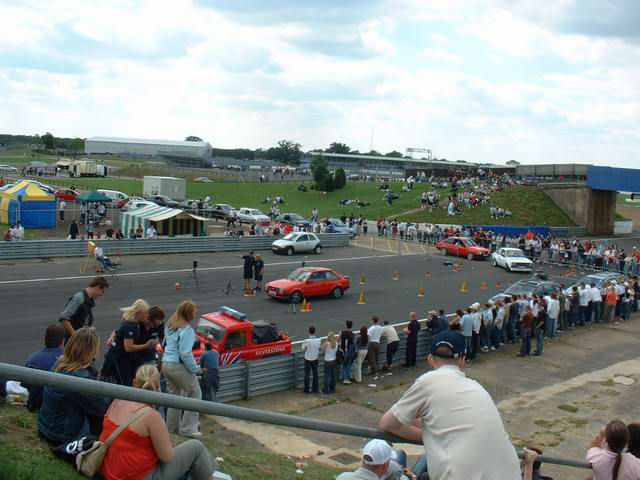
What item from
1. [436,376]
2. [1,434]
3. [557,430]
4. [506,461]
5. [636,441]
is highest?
[436,376]

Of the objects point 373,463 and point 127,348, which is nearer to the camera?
point 373,463

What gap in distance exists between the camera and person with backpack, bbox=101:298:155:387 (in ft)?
28.3

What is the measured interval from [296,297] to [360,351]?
364 inches

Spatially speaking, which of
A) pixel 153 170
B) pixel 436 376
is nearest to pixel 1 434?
pixel 436 376

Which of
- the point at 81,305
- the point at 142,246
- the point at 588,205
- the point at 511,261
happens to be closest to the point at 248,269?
the point at 142,246

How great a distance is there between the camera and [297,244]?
132ft

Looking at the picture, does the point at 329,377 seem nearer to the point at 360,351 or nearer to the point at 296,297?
the point at 360,351

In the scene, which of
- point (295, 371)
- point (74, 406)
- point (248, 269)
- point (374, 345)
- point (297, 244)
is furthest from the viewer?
point (297, 244)

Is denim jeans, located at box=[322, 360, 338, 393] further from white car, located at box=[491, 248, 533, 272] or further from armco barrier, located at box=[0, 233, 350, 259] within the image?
white car, located at box=[491, 248, 533, 272]

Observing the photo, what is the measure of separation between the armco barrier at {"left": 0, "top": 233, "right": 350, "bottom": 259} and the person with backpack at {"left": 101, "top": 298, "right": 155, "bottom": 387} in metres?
25.7

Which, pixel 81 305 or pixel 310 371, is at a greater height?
pixel 81 305

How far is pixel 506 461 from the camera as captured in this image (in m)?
3.36

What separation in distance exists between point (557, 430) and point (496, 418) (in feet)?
41.1

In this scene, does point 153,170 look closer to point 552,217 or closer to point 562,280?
point 552,217
